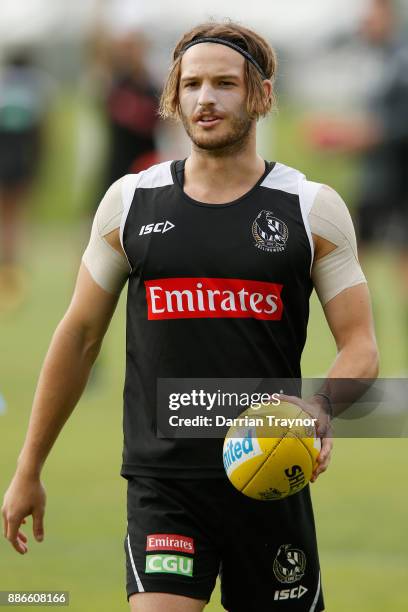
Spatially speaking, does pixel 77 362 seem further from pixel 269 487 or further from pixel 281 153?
A: pixel 281 153

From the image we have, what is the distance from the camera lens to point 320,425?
434 centimetres

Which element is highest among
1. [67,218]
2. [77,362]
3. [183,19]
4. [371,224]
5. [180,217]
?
[183,19]

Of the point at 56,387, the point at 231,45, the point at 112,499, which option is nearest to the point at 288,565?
the point at 56,387

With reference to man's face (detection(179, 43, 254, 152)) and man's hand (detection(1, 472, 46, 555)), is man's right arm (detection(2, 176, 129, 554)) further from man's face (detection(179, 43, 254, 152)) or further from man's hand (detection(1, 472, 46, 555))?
man's face (detection(179, 43, 254, 152))

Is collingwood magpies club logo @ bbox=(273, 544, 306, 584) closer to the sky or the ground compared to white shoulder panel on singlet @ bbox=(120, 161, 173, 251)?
closer to the ground

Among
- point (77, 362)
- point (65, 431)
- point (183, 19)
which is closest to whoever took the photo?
point (77, 362)

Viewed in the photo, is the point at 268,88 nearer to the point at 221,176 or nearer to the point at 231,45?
the point at 231,45

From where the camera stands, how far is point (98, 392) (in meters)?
12.0

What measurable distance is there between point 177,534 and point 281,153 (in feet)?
103

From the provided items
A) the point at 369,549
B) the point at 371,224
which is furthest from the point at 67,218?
the point at 369,549

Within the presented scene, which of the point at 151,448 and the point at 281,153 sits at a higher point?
→ the point at 281,153

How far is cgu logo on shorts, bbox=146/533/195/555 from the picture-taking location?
4.51 meters

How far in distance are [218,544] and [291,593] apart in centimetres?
30

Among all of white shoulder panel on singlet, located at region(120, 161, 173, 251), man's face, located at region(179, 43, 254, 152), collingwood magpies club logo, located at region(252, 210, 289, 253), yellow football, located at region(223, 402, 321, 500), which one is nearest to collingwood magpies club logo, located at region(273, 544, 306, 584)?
yellow football, located at region(223, 402, 321, 500)
